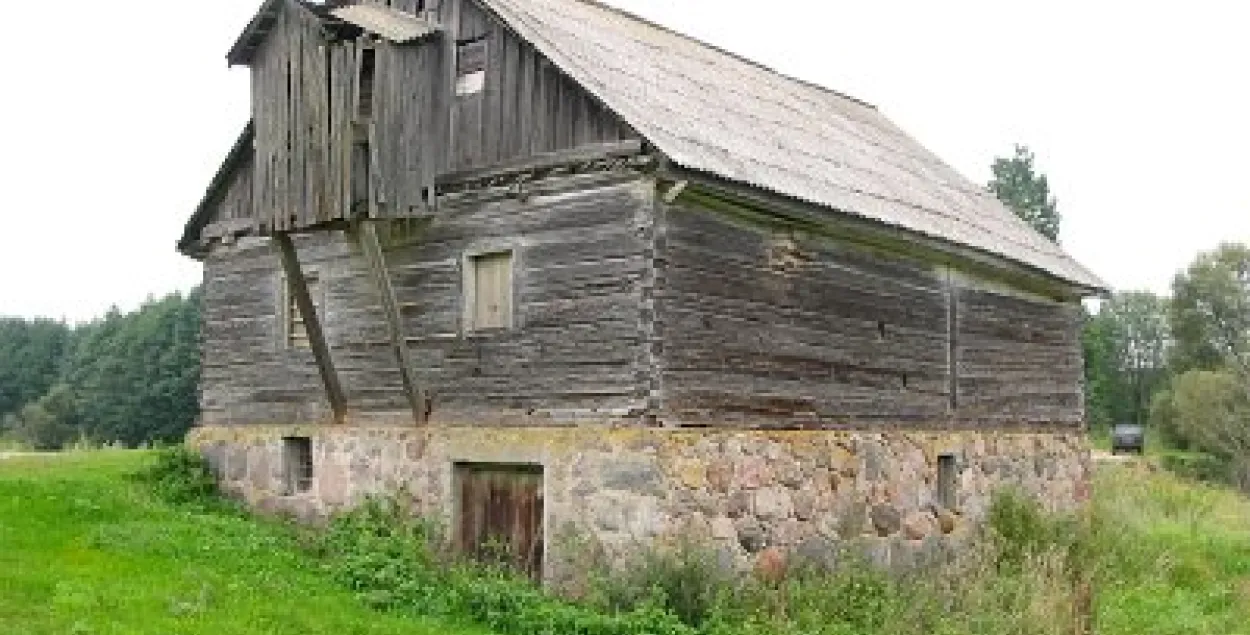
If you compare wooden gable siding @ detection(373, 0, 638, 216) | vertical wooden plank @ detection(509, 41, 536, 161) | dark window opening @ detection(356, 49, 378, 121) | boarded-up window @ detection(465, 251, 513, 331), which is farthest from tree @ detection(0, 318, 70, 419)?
vertical wooden plank @ detection(509, 41, 536, 161)

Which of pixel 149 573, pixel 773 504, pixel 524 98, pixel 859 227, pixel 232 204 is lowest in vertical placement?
pixel 149 573

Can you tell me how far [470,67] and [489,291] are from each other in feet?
8.42

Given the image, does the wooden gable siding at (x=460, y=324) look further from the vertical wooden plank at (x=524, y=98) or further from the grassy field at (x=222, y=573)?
the grassy field at (x=222, y=573)

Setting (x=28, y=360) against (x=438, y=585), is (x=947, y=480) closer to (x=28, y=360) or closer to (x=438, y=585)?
(x=438, y=585)

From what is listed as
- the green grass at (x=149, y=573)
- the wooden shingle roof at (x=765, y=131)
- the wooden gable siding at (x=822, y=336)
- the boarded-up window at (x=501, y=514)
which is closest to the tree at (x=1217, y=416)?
the wooden shingle roof at (x=765, y=131)

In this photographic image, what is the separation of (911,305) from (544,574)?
622 cm

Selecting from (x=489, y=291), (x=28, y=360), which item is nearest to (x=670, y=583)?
(x=489, y=291)

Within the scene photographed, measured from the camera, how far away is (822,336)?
15.0 metres

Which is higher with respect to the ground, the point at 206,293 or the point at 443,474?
→ the point at 206,293

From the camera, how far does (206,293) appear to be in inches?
739

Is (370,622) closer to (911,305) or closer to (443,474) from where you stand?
(443,474)

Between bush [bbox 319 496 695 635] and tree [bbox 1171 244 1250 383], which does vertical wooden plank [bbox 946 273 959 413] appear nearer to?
bush [bbox 319 496 695 635]

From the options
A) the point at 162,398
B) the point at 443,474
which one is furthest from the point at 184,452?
the point at 162,398

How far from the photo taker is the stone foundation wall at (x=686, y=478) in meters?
12.7
